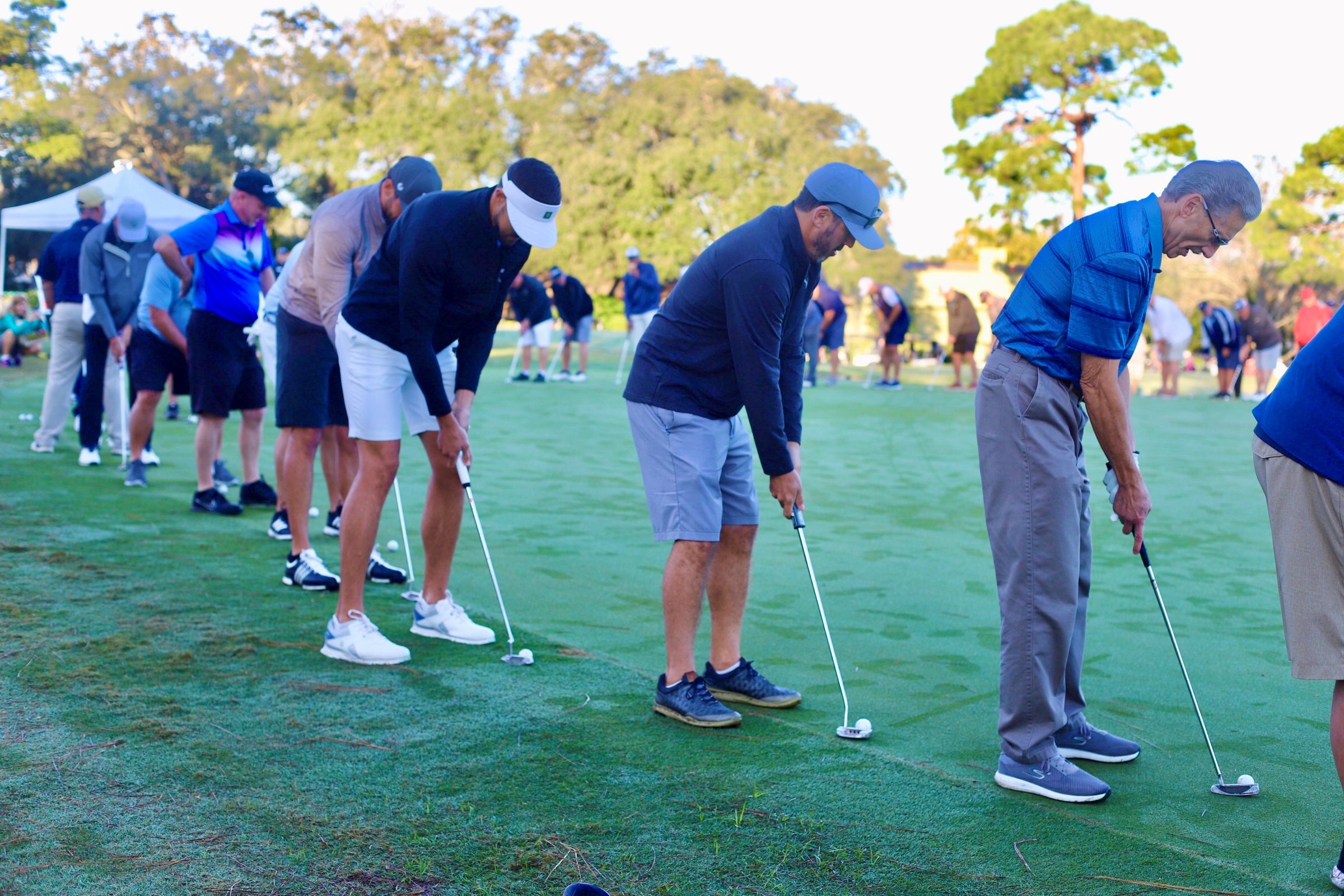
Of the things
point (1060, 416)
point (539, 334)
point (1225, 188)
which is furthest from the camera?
point (539, 334)

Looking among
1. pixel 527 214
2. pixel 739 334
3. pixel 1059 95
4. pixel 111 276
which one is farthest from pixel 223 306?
pixel 1059 95

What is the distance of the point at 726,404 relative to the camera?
4121 millimetres

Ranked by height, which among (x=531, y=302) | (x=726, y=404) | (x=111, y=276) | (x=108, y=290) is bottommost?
(x=726, y=404)

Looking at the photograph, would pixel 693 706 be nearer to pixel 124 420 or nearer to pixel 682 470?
pixel 682 470

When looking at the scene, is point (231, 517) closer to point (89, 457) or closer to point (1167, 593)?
point (89, 457)

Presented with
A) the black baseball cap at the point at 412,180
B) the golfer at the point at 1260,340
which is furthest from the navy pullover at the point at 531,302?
the black baseball cap at the point at 412,180

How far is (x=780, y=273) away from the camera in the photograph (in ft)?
12.6

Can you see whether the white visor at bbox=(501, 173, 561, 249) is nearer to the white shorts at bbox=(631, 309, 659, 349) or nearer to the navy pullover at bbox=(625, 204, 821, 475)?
the navy pullover at bbox=(625, 204, 821, 475)

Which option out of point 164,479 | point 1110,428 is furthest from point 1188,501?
point 164,479

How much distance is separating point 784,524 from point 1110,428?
455 centimetres

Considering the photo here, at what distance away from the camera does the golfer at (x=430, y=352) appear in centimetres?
427

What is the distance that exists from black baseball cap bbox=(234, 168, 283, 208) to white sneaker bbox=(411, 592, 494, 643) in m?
2.81

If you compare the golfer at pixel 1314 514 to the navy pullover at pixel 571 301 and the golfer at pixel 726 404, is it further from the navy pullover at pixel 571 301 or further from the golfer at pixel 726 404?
the navy pullover at pixel 571 301

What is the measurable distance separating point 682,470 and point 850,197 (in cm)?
102
